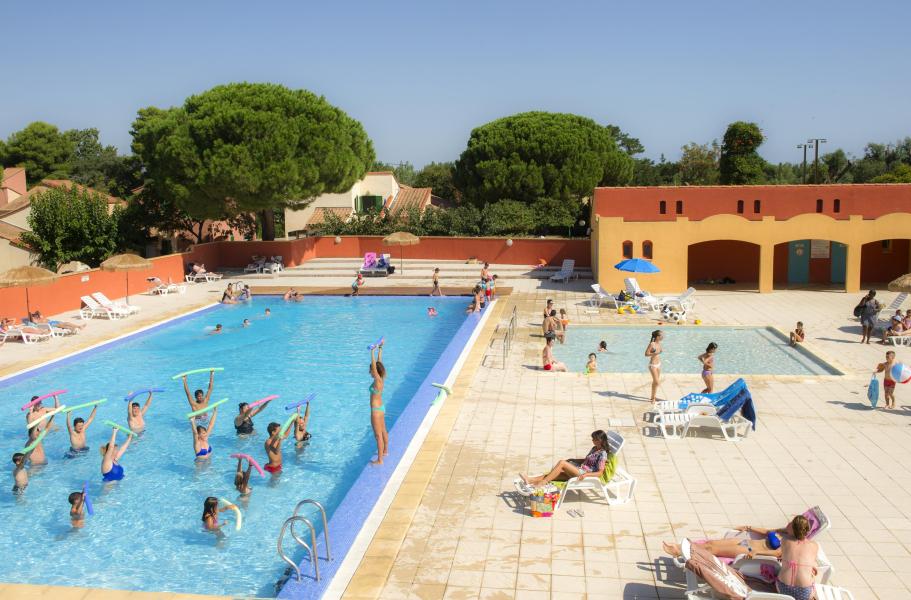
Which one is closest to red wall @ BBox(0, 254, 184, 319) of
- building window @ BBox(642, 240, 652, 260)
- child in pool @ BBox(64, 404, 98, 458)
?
child in pool @ BBox(64, 404, 98, 458)

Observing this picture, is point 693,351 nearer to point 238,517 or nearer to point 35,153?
point 238,517

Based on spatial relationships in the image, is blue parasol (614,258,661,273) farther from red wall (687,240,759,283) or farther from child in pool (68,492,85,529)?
child in pool (68,492,85,529)

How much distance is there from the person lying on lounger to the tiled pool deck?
33cm

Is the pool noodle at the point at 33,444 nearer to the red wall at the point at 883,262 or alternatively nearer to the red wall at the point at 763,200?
the red wall at the point at 763,200

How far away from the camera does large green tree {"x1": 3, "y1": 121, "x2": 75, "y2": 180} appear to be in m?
65.2

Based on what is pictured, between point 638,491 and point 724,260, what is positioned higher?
point 724,260

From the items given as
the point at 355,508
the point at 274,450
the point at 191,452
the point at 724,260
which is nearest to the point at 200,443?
the point at 191,452

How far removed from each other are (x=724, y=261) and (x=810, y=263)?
2.92 m

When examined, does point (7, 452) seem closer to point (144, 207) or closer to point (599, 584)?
point (599, 584)

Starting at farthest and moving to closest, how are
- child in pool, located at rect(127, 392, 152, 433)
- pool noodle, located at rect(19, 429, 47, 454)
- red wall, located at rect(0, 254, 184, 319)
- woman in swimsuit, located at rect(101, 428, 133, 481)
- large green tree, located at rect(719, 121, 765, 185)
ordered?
large green tree, located at rect(719, 121, 765, 185)
red wall, located at rect(0, 254, 184, 319)
child in pool, located at rect(127, 392, 152, 433)
woman in swimsuit, located at rect(101, 428, 133, 481)
pool noodle, located at rect(19, 429, 47, 454)

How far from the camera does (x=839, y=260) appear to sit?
2783 cm

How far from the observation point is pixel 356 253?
37.2m

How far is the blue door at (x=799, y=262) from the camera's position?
91.7ft

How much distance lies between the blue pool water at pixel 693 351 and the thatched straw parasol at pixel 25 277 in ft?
43.4
